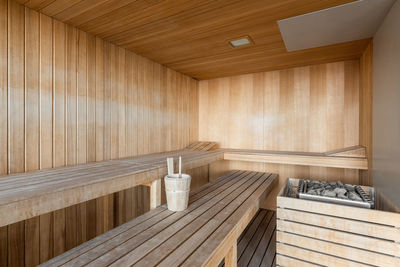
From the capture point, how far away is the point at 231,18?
1.64 m

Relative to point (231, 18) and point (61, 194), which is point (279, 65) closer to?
point (231, 18)

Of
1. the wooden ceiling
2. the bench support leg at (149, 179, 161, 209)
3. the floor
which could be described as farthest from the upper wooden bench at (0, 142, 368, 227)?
the wooden ceiling

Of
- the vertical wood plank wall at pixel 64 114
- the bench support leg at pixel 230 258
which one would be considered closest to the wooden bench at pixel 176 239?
the bench support leg at pixel 230 258

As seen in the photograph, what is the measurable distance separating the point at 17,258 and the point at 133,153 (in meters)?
1.23

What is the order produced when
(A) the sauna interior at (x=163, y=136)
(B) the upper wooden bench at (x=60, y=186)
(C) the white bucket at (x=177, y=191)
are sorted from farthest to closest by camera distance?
(C) the white bucket at (x=177, y=191) < (A) the sauna interior at (x=163, y=136) < (B) the upper wooden bench at (x=60, y=186)

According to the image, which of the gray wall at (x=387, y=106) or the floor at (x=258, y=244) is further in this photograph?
the floor at (x=258, y=244)

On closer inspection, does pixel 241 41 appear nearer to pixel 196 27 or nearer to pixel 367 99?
pixel 196 27

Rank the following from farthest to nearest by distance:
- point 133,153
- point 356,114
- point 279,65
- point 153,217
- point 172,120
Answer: point 172,120 → point 279,65 → point 356,114 → point 133,153 → point 153,217

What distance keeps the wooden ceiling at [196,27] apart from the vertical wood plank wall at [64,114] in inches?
6.8

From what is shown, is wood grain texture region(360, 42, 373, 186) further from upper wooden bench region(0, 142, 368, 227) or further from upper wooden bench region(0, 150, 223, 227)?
upper wooden bench region(0, 150, 223, 227)

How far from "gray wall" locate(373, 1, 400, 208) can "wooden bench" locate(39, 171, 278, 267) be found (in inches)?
39.1

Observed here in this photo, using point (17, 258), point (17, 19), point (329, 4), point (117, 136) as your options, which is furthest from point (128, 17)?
point (17, 258)

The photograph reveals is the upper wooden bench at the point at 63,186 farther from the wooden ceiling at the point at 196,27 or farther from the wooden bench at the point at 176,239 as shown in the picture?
the wooden ceiling at the point at 196,27

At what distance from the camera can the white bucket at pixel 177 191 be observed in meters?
1.42
